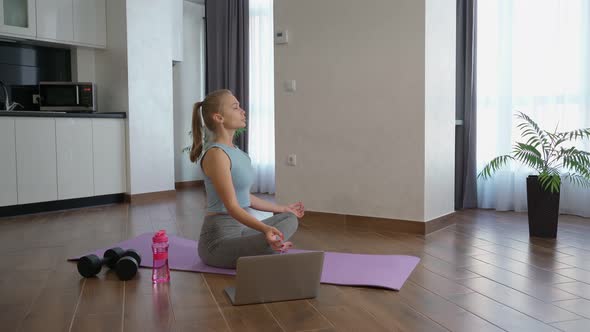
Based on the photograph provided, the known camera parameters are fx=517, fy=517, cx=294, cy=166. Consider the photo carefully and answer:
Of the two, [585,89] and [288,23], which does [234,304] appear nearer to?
[288,23]

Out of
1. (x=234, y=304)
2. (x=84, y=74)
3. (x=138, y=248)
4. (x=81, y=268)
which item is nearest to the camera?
(x=234, y=304)

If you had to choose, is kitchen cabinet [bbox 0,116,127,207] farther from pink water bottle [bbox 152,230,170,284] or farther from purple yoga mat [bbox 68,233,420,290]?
pink water bottle [bbox 152,230,170,284]

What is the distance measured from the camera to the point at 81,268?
259 centimetres

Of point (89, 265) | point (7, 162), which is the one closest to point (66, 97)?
point (7, 162)

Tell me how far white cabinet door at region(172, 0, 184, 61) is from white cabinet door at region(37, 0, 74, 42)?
128 centimetres

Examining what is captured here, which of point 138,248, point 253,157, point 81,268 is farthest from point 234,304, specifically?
point 253,157

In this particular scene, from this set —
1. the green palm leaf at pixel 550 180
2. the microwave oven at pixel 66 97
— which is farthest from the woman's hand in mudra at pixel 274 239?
→ the microwave oven at pixel 66 97

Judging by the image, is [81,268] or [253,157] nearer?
[81,268]

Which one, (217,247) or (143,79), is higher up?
(143,79)

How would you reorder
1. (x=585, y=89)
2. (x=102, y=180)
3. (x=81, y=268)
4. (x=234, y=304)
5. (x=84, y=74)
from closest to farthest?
(x=234, y=304), (x=81, y=268), (x=585, y=89), (x=102, y=180), (x=84, y=74)

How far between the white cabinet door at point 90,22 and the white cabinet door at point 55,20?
6 centimetres

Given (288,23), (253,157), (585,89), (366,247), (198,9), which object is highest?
(198,9)

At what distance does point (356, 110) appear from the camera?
13.2 feet

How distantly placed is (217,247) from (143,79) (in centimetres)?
344
